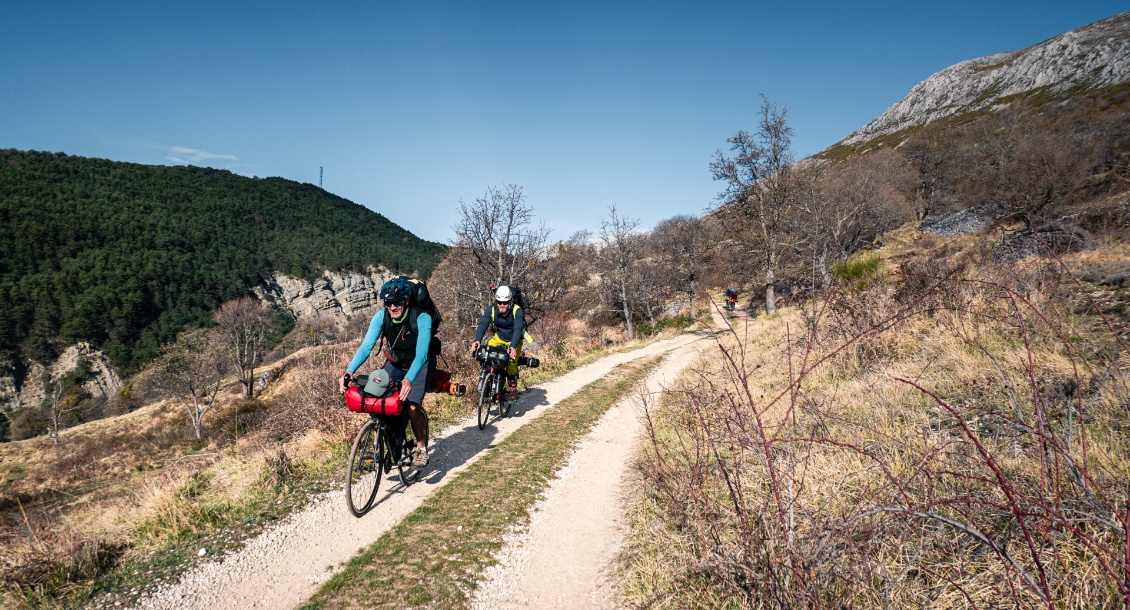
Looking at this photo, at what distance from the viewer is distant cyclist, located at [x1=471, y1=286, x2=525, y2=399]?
8538mm

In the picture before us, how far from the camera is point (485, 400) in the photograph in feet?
27.6

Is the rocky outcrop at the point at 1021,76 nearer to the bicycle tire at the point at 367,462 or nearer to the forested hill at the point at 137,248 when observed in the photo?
the bicycle tire at the point at 367,462

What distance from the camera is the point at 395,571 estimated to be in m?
4.02

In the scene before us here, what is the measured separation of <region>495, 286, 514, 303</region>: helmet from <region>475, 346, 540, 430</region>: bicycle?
1.02 m

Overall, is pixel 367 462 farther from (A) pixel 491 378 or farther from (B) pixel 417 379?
(A) pixel 491 378

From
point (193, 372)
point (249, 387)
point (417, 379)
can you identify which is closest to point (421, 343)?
point (417, 379)

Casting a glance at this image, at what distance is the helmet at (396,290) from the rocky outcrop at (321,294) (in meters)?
134

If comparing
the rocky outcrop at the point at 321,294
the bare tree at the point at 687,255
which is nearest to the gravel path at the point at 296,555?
the bare tree at the point at 687,255

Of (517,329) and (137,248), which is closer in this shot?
(517,329)

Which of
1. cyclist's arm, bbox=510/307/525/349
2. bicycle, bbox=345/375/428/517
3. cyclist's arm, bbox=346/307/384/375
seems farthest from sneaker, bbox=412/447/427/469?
cyclist's arm, bbox=510/307/525/349

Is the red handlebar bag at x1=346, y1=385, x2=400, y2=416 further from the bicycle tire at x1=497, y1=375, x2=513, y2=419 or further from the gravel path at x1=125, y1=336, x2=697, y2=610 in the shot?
the bicycle tire at x1=497, y1=375, x2=513, y2=419

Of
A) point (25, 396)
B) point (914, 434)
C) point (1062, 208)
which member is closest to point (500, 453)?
point (914, 434)

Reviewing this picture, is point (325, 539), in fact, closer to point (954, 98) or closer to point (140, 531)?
point (140, 531)

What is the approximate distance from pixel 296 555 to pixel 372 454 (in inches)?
51.2
